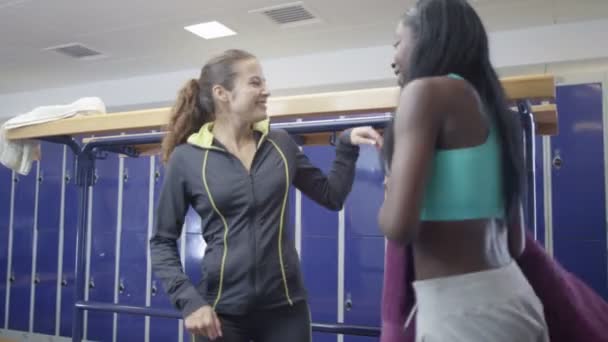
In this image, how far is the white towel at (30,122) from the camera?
79.7 inches

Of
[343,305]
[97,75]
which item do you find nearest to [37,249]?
[97,75]

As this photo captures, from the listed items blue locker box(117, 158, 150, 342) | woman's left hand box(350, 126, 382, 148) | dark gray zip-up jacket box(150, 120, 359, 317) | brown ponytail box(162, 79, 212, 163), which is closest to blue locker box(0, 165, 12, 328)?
blue locker box(117, 158, 150, 342)

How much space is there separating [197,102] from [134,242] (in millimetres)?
3727

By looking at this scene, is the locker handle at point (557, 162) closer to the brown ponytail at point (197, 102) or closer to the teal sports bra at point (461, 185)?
the brown ponytail at point (197, 102)

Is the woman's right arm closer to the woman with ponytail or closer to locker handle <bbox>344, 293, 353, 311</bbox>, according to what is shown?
the woman with ponytail

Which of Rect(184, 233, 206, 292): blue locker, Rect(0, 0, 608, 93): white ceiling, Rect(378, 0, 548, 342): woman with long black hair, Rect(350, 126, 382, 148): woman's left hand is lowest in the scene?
Rect(184, 233, 206, 292): blue locker

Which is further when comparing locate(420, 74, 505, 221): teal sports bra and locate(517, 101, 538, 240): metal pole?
locate(517, 101, 538, 240): metal pole

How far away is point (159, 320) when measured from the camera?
4.75 meters

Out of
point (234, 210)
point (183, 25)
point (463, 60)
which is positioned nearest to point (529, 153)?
point (463, 60)

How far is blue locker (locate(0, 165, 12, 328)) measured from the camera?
5.79m

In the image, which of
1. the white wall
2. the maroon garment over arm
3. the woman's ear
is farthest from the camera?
the white wall

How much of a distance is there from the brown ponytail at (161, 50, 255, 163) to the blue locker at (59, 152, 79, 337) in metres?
4.18

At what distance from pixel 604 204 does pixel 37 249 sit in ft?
16.7

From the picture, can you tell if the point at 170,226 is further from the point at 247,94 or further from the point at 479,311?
the point at 479,311
